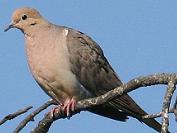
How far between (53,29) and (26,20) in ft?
1.29

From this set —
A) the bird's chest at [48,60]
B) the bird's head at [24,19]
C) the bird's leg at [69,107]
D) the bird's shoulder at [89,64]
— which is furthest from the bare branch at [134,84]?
the bird's head at [24,19]

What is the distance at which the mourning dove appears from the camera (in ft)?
18.7

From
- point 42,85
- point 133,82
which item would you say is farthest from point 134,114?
point 133,82

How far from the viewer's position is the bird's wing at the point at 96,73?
5777 mm

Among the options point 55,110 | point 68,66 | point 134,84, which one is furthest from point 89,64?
point 134,84

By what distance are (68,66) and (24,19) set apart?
0.96m

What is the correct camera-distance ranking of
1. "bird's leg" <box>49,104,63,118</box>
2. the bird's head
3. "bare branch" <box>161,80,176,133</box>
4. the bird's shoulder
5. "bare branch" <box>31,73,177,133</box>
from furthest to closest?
the bird's head < the bird's shoulder < "bird's leg" <box>49,104,63,118</box> < "bare branch" <box>31,73,177,133</box> < "bare branch" <box>161,80,176,133</box>

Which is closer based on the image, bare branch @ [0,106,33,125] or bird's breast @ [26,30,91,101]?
bare branch @ [0,106,33,125]

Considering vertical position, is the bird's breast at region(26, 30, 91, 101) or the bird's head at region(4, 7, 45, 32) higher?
the bird's head at region(4, 7, 45, 32)

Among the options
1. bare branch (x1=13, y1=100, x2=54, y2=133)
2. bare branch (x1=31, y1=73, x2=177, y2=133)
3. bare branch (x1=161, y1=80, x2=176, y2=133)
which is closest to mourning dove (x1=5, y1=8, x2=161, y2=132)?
bare branch (x1=13, y1=100, x2=54, y2=133)

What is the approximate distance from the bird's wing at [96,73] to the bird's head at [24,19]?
517 mm

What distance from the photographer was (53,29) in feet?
20.3

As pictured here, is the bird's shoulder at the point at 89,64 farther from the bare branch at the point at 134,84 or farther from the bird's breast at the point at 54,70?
the bare branch at the point at 134,84

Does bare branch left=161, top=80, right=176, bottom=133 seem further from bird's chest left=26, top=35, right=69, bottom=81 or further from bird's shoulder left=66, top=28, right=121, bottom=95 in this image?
bird's shoulder left=66, top=28, right=121, bottom=95
